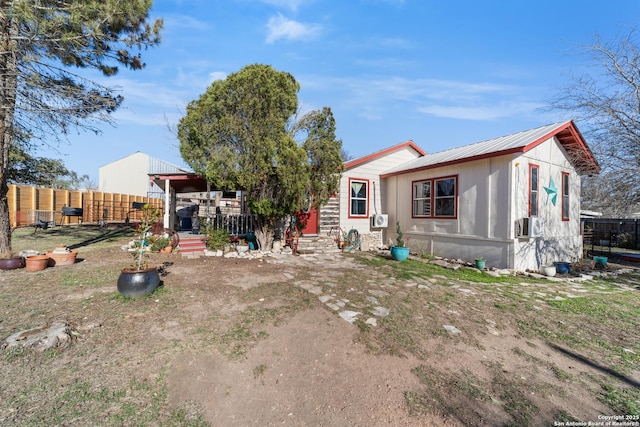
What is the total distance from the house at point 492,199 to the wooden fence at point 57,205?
1073 cm

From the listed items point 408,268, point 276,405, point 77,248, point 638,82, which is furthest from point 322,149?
point 77,248

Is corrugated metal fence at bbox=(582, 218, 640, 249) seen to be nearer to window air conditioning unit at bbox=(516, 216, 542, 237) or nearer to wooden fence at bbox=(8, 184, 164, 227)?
window air conditioning unit at bbox=(516, 216, 542, 237)

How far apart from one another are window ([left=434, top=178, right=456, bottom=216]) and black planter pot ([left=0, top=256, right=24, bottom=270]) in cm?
1125

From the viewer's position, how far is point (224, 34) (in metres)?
8.66

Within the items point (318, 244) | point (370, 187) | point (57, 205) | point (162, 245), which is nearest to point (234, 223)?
point (162, 245)

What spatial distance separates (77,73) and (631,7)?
14.4 m

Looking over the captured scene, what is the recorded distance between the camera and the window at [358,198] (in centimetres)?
1077

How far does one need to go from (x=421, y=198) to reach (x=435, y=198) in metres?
0.62

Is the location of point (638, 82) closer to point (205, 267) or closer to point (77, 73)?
point (205, 267)

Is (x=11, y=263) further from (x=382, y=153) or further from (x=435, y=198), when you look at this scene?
(x=435, y=198)

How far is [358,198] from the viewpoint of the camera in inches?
431

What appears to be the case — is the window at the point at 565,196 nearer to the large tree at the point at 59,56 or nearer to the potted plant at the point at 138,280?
the potted plant at the point at 138,280

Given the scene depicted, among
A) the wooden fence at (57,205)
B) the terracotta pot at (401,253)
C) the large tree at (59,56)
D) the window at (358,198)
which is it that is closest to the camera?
the large tree at (59,56)

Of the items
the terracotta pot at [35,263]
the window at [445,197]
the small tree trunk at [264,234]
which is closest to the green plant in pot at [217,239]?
the small tree trunk at [264,234]
